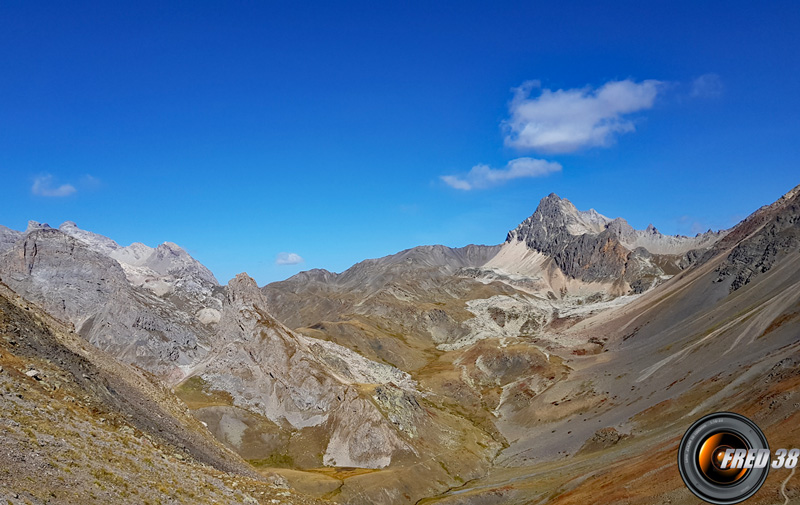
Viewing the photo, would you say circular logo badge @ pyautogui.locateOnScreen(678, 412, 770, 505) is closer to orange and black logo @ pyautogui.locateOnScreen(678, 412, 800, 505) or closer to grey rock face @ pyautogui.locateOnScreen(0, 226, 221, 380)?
orange and black logo @ pyautogui.locateOnScreen(678, 412, 800, 505)

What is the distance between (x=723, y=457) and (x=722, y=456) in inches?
4.9

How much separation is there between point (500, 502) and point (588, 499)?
26473 millimetres

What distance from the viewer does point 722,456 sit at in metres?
30.8

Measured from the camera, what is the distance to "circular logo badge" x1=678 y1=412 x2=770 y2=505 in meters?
29.7

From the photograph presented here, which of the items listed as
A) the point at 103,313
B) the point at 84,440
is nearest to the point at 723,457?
the point at 84,440

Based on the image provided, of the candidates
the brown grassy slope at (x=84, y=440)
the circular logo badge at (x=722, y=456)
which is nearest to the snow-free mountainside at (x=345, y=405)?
the brown grassy slope at (x=84, y=440)

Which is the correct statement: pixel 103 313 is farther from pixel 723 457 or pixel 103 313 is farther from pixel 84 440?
pixel 723 457

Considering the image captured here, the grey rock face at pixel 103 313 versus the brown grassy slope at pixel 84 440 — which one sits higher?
the grey rock face at pixel 103 313

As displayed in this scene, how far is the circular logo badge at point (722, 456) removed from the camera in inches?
1170

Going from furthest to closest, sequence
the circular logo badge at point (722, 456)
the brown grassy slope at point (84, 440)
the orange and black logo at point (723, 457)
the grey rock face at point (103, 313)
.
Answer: the grey rock face at point (103, 313)
the circular logo badge at point (722, 456)
the orange and black logo at point (723, 457)
the brown grassy slope at point (84, 440)

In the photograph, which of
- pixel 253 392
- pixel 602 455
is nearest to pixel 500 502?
pixel 602 455

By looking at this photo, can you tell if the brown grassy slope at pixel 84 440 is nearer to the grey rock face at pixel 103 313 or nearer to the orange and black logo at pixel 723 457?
the orange and black logo at pixel 723 457

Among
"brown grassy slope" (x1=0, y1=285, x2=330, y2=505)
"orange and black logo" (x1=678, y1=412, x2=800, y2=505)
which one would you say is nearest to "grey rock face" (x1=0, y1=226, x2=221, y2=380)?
"brown grassy slope" (x1=0, y1=285, x2=330, y2=505)

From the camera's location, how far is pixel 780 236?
7677 inches
